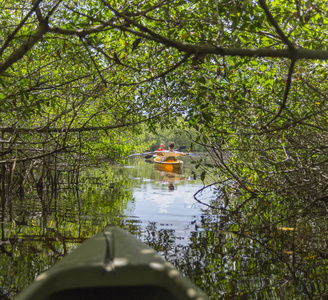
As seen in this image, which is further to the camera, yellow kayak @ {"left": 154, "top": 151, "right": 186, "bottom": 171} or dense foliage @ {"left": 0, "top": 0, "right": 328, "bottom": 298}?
yellow kayak @ {"left": 154, "top": 151, "right": 186, "bottom": 171}

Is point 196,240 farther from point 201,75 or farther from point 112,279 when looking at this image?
point 112,279

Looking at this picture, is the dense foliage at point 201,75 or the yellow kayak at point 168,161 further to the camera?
the yellow kayak at point 168,161

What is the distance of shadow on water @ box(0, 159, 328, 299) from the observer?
3842 mm

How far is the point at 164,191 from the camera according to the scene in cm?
1223

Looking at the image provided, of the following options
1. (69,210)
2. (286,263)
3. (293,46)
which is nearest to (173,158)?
(69,210)

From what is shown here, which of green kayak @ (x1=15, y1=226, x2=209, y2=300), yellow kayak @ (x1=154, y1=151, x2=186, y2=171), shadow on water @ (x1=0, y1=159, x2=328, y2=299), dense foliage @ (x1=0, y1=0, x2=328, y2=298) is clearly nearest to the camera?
green kayak @ (x1=15, y1=226, x2=209, y2=300)

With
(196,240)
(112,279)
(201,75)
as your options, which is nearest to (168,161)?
(196,240)

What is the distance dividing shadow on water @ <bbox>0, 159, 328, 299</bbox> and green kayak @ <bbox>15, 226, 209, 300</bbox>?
4.71ft

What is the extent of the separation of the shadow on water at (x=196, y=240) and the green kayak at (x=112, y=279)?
143cm

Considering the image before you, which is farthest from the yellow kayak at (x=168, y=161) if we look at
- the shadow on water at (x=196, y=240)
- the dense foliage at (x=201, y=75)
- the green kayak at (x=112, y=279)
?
the green kayak at (x=112, y=279)

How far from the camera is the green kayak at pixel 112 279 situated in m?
2.05

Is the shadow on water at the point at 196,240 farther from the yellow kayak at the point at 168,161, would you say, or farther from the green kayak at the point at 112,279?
the yellow kayak at the point at 168,161

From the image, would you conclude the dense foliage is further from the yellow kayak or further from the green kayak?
the yellow kayak

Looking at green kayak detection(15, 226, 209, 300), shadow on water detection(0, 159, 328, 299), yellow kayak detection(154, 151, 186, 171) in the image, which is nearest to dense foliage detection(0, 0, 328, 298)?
shadow on water detection(0, 159, 328, 299)
